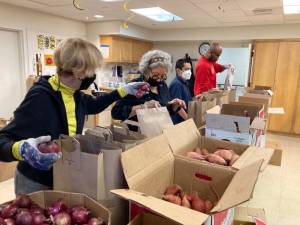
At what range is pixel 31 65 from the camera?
188 inches

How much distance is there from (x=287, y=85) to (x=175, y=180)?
5.29 meters

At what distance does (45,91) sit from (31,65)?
4.10 meters

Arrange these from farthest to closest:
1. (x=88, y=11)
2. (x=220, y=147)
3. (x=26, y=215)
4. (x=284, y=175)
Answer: (x=88, y=11) < (x=284, y=175) < (x=220, y=147) < (x=26, y=215)

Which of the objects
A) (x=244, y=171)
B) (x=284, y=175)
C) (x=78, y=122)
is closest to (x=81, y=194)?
(x=78, y=122)

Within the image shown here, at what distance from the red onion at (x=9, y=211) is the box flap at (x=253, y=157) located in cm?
91

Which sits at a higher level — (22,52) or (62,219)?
(22,52)

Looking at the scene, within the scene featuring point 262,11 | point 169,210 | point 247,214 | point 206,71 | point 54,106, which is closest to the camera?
point 169,210

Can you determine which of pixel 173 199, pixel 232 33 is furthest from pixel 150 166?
pixel 232 33

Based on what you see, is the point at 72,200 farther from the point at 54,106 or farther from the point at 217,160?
the point at 217,160

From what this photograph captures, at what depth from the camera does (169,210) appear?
0.78 m

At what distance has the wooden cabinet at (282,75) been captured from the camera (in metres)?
5.51

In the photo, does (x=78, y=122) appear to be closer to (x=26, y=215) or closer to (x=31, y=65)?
(x=26, y=215)

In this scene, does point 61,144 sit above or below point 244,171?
above

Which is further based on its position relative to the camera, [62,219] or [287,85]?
[287,85]
